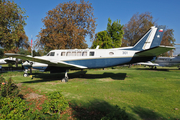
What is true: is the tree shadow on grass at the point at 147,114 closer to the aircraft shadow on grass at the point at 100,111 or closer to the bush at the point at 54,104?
the aircraft shadow on grass at the point at 100,111

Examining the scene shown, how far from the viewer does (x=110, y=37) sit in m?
40.7

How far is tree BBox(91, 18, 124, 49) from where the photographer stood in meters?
38.0

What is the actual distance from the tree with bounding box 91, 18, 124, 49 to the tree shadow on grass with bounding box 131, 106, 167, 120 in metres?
32.8

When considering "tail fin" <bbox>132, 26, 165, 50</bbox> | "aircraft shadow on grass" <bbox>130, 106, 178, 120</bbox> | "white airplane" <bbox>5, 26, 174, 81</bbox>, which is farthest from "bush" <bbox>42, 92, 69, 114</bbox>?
"tail fin" <bbox>132, 26, 165, 50</bbox>

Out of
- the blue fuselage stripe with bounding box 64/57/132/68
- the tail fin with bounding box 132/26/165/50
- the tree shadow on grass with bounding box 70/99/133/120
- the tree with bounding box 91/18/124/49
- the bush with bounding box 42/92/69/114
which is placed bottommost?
the tree shadow on grass with bounding box 70/99/133/120

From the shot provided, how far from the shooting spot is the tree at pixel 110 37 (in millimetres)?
38031

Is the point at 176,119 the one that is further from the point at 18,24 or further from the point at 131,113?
the point at 18,24

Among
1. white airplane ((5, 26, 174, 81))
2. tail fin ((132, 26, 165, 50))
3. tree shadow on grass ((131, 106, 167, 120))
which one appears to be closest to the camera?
tree shadow on grass ((131, 106, 167, 120))

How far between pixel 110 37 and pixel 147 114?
37.2 metres

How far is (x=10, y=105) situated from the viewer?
4230 mm

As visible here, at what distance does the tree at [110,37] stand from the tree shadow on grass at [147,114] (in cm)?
3276

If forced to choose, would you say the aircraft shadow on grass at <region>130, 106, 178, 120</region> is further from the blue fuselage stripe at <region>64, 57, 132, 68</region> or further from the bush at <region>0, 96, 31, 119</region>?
the blue fuselage stripe at <region>64, 57, 132, 68</region>

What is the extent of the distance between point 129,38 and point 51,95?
45077 mm

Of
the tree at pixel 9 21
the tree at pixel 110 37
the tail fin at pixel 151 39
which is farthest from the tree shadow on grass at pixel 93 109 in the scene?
the tree at pixel 110 37
